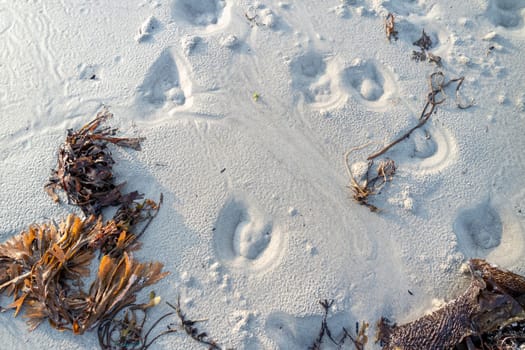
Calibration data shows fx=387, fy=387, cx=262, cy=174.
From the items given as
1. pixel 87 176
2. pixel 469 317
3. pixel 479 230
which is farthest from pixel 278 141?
pixel 469 317

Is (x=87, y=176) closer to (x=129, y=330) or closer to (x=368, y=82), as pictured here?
(x=129, y=330)

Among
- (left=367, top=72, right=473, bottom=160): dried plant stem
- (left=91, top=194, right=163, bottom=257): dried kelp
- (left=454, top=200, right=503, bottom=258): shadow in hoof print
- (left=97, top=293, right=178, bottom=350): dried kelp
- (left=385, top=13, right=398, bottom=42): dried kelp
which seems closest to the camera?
(left=97, top=293, right=178, bottom=350): dried kelp

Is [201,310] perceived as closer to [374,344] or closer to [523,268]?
[374,344]

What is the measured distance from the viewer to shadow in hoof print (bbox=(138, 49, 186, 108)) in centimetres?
263

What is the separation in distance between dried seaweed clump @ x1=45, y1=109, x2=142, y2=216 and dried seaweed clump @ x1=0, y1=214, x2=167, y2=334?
0.40 ft

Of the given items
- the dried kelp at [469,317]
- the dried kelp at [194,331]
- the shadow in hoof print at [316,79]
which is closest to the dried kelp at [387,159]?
the shadow in hoof print at [316,79]

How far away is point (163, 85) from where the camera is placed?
2689 millimetres

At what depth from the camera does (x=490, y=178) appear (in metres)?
2.47

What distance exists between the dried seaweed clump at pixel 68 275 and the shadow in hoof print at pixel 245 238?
0.38 m

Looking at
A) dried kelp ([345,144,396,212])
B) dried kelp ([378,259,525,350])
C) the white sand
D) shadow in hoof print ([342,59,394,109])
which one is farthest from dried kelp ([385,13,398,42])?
dried kelp ([378,259,525,350])

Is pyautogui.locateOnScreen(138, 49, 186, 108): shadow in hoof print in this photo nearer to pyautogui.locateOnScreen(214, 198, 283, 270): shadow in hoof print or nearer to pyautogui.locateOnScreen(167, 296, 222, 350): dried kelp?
pyautogui.locateOnScreen(214, 198, 283, 270): shadow in hoof print

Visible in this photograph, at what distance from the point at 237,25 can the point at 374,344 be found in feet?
7.50

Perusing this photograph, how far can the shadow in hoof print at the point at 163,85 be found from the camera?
2631 millimetres

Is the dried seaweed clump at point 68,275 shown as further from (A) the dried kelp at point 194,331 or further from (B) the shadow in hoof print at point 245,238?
(B) the shadow in hoof print at point 245,238
